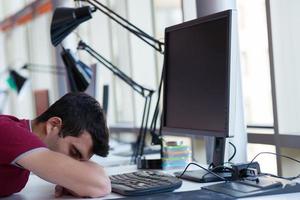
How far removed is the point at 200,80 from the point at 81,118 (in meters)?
0.42

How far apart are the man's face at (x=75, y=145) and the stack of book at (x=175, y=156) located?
1.63 ft

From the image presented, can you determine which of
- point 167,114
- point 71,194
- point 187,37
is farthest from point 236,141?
point 71,194

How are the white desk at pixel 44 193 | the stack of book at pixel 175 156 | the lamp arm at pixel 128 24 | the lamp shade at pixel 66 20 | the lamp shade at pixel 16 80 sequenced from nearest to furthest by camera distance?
1. the white desk at pixel 44 193
2. the stack of book at pixel 175 156
3. the lamp arm at pixel 128 24
4. the lamp shade at pixel 66 20
5. the lamp shade at pixel 16 80

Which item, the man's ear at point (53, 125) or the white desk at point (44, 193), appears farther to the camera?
the man's ear at point (53, 125)

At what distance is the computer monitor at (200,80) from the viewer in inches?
61.2

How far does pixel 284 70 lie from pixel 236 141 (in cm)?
40

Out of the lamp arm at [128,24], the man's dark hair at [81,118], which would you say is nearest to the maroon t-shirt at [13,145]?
the man's dark hair at [81,118]

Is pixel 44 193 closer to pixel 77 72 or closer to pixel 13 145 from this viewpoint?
pixel 13 145

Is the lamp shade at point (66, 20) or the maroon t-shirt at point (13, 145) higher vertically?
the lamp shade at point (66, 20)

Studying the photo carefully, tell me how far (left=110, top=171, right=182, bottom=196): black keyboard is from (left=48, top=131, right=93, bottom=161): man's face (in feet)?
0.44

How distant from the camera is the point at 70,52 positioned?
10.0 feet

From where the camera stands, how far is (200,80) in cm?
171

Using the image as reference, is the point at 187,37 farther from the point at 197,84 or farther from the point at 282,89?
the point at 282,89

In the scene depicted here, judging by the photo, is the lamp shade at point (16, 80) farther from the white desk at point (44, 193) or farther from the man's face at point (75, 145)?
the man's face at point (75, 145)
